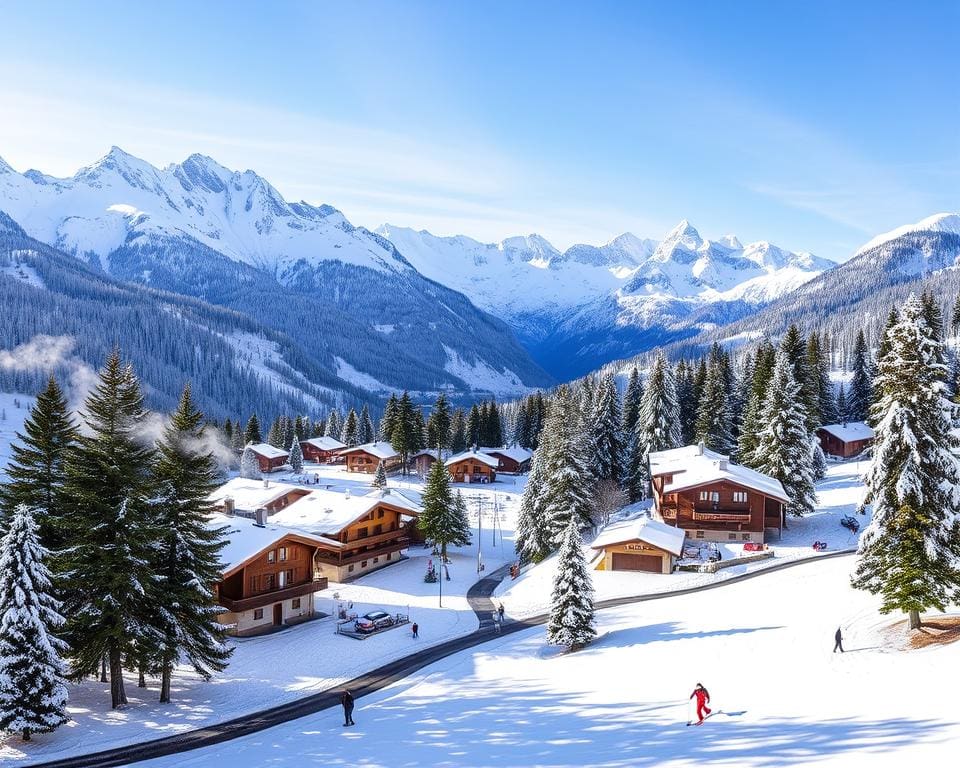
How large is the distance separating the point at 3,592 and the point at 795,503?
60.5m

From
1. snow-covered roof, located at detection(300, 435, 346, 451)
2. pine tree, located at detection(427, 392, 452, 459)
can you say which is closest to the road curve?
pine tree, located at detection(427, 392, 452, 459)

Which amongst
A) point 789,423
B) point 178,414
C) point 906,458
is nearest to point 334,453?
point 789,423

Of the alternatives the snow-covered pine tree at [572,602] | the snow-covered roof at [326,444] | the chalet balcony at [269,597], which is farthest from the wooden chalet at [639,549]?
the snow-covered roof at [326,444]

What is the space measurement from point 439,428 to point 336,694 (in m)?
85.6

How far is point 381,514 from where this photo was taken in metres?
69.6

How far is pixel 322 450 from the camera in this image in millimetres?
141375

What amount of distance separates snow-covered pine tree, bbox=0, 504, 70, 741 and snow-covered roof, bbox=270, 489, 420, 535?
112ft

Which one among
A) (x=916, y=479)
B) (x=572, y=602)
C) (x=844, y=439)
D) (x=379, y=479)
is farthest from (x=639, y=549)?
(x=844, y=439)

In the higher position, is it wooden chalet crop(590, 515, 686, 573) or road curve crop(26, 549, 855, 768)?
wooden chalet crop(590, 515, 686, 573)

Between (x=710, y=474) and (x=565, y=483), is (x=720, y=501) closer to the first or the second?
(x=710, y=474)

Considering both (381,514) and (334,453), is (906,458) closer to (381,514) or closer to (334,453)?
(381,514)

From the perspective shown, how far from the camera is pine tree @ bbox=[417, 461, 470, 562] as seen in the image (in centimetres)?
7088

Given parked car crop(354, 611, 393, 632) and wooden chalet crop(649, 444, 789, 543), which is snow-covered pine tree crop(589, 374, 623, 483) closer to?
wooden chalet crop(649, 444, 789, 543)

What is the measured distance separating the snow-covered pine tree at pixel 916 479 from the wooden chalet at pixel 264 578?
1507 inches
